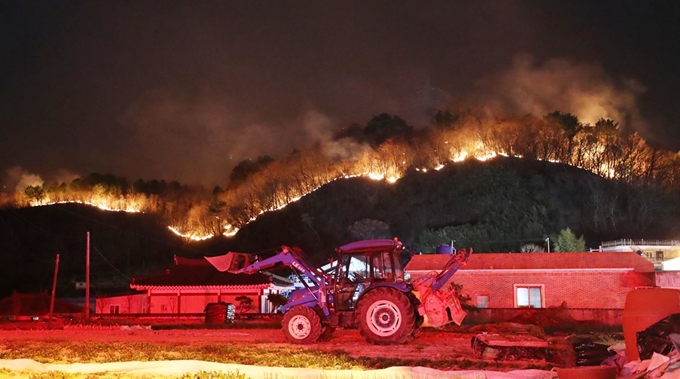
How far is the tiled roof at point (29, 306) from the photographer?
133ft

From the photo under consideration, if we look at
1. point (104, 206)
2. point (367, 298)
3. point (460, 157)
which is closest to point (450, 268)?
point (367, 298)

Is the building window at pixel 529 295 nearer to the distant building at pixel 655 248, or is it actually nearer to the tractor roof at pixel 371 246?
the tractor roof at pixel 371 246

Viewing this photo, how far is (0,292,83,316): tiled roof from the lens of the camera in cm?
4066

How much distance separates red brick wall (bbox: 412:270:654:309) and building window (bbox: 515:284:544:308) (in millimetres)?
199

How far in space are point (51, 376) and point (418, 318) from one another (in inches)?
370

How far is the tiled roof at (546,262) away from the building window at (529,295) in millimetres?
911

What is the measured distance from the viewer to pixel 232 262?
62.4 feet

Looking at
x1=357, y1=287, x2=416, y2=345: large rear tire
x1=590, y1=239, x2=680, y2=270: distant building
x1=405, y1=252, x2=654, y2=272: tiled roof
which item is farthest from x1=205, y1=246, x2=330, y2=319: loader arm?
x1=590, y1=239, x2=680, y2=270: distant building

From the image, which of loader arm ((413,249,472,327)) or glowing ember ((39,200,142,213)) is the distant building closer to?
loader arm ((413,249,472,327))

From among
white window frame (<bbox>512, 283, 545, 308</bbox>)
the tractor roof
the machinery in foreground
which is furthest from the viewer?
white window frame (<bbox>512, 283, 545, 308</bbox>)

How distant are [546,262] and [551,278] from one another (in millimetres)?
806

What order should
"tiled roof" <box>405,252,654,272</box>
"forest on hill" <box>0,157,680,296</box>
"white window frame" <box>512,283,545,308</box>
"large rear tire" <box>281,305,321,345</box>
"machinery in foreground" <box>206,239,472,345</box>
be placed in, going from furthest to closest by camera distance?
1. "forest on hill" <box>0,157,680,296</box>
2. "white window frame" <box>512,283,545,308</box>
3. "tiled roof" <box>405,252,654,272</box>
4. "large rear tire" <box>281,305,321,345</box>
5. "machinery in foreground" <box>206,239,472,345</box>

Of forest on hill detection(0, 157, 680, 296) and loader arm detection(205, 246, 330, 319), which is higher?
forest on hill detection(0, 157, 680, 296)

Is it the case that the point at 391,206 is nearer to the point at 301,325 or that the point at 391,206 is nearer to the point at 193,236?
the point at 193,236
